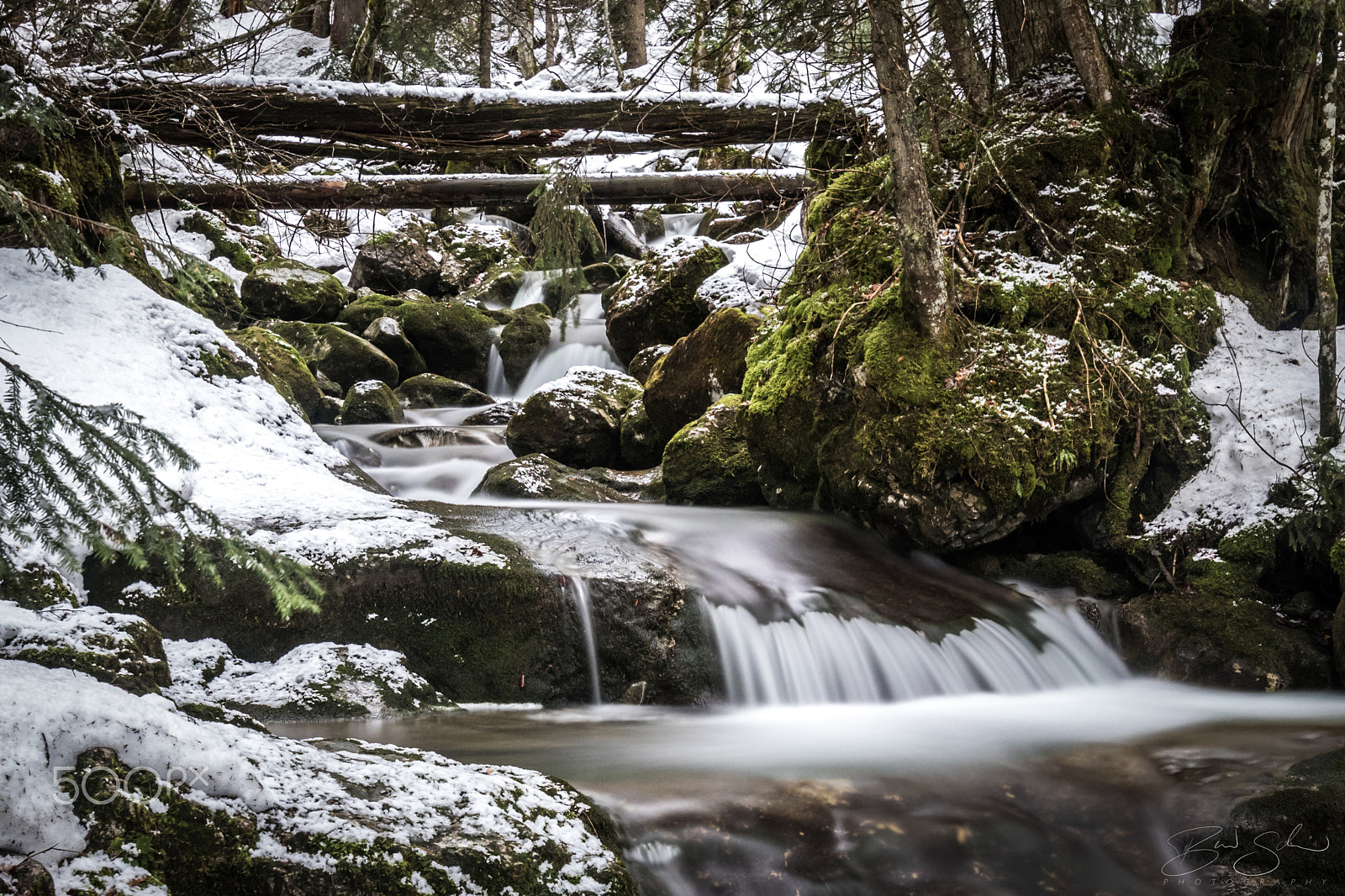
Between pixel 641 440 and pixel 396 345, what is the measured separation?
20.8 feet

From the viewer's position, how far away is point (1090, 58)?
22.7 feet

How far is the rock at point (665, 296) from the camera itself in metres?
11.2

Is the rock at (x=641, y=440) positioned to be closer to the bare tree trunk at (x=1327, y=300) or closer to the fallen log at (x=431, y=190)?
the fallen log at (x=431, y=190)

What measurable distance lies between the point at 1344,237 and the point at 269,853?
28.7 feet

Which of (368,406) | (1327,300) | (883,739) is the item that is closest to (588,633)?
(883,739)

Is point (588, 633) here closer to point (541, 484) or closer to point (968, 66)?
point (541, 484)

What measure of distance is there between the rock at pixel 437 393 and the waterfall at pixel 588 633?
27.9 ft

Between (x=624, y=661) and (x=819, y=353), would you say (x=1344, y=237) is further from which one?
(x=624, y=661)

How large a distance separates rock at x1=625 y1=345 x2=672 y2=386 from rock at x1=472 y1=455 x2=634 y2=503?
8.77 ft

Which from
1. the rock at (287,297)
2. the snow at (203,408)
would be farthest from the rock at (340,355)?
the snow at (203,408)

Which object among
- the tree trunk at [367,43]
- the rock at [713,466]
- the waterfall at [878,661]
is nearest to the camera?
the waterfall at [878,661]

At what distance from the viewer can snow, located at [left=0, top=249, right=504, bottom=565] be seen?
16.3ft

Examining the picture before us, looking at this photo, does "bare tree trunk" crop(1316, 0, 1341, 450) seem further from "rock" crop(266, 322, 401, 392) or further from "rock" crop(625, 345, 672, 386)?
"rock" crop(266, 322, 401, 392)
